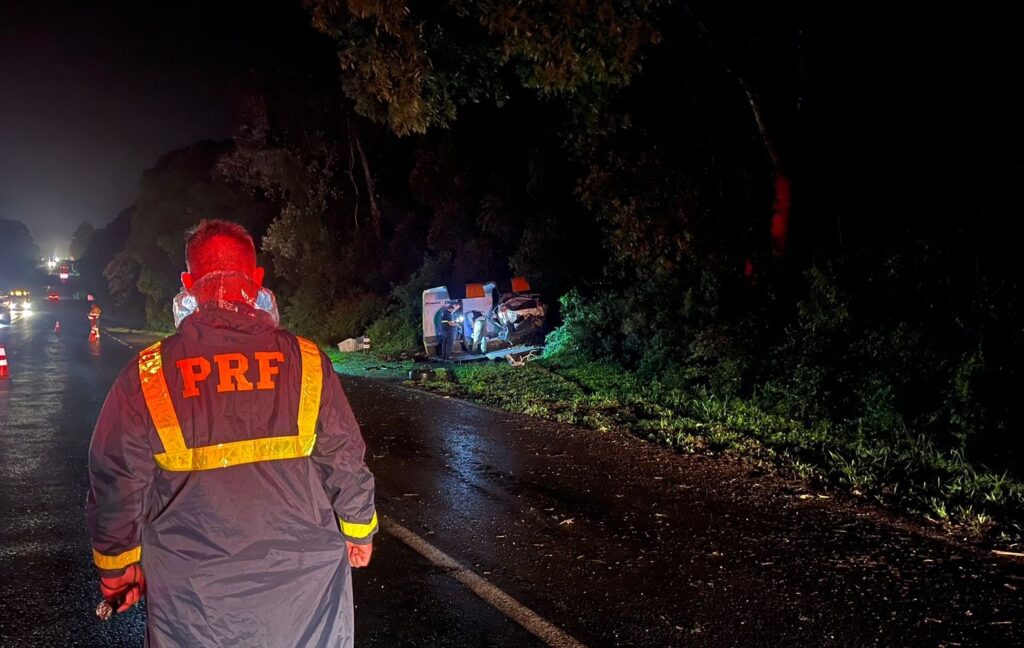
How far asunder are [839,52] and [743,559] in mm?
8429

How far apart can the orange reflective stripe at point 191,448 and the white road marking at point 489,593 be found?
2.27m

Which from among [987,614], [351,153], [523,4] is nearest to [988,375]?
[987,614]

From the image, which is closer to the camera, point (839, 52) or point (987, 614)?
point (987, 614)

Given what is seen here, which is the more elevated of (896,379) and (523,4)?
(523,4)

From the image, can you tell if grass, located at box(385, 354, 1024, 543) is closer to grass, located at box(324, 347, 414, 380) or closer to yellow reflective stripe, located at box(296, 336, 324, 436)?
grass, located at box(324, 347, 414, 380)

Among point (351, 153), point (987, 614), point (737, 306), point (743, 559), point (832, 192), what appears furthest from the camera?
point (351, 153)

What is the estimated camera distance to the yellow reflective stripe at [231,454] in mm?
2201

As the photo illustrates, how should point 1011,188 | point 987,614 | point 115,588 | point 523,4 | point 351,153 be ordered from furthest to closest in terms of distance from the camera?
point 351,153, point 523,4, point 1011,188, point 987,614, point 115,588

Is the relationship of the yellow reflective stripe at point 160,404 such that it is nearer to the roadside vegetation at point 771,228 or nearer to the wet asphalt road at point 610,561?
the wet asphalt road at point 610,561

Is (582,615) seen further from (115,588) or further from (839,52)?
(839,52)

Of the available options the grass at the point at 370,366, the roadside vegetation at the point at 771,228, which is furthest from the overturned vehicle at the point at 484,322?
the roadside vegetation at the point at 771,228

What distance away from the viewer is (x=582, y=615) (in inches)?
167

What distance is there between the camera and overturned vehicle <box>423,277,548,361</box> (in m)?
18.0

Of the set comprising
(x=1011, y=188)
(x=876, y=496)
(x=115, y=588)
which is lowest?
(x=876, y=496)
